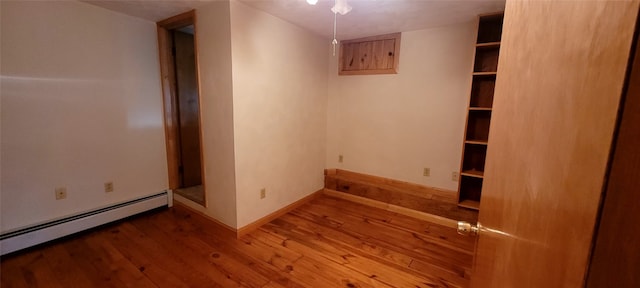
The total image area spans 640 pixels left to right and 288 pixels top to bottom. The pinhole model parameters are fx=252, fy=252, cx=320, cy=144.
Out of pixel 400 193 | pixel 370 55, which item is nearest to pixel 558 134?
pixel 400 193

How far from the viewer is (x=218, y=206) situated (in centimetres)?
251

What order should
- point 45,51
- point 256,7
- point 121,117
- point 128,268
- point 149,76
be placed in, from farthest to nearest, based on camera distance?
point 149,76
point 121,117
point 256,7
point 45,51
point 128,268

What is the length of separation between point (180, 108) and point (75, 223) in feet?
4.74

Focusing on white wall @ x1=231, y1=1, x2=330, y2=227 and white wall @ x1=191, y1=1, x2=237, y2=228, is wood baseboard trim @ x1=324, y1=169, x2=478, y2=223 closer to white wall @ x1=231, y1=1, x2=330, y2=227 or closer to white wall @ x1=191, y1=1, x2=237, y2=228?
white wall @ x1=231, y1=1, x2=330, y2=227

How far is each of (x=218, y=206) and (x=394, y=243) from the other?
5.73ft

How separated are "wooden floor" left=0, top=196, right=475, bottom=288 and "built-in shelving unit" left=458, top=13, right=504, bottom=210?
52cm

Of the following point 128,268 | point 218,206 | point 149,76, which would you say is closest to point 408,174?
point 218,206

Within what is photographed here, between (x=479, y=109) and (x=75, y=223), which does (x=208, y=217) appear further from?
(x=479, y=109)

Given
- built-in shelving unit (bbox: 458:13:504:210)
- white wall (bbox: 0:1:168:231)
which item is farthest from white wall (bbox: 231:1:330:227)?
built-in shelving unit (bbox: 458:13:504:210)

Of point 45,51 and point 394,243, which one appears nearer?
point 45,51

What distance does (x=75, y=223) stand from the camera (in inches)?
90.4

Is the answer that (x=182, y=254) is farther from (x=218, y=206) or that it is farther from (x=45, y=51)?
(x=45, y=51)

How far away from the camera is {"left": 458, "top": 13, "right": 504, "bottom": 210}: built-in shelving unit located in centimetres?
238

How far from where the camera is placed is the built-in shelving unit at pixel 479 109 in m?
2.38
